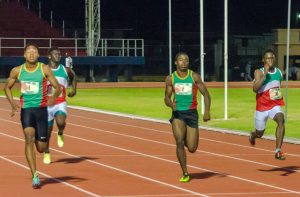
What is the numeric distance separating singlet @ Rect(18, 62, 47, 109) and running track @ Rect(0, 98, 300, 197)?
1.13 metres

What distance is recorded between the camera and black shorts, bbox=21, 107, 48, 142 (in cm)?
1172

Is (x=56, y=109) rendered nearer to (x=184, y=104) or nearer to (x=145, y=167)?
(x=145, y=167)

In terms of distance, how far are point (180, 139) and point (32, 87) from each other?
225 centimetres

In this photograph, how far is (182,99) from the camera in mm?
12531

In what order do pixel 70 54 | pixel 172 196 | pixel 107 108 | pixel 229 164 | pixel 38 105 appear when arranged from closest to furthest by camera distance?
pixel 172 196
pixel 38 105
pixel 229 164
pixel 107 108
pixel 70 54

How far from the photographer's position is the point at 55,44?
57906 millimetres

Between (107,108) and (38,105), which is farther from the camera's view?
(107,108)

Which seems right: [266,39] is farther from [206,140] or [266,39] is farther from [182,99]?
[182,99]

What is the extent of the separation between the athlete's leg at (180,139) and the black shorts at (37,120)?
6.18 feet

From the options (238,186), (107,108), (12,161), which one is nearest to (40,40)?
(107,108)

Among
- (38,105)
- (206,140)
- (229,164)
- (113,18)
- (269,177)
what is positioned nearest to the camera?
(38,105)

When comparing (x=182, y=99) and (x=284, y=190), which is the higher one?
(x=182, y=99)

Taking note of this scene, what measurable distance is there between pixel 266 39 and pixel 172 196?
56388mm

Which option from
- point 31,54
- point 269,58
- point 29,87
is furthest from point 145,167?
point 31,54
